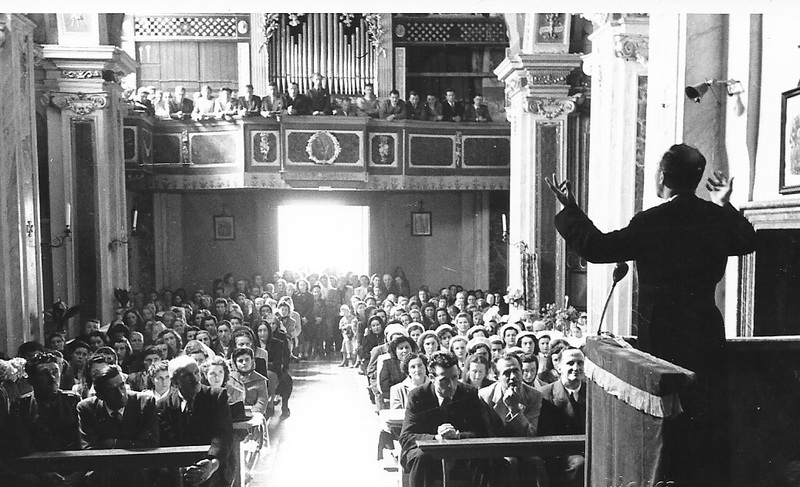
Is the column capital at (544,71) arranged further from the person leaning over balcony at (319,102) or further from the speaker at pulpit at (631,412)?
the speaker at pulpit at (631,412)

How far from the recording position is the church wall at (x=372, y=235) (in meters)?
17.9

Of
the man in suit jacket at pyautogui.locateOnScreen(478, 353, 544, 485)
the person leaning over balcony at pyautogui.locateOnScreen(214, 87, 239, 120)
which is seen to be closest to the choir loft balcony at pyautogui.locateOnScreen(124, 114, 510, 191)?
the person leaning over balcony at pyautogui.locateOnScreen(214, 87, 239, 120)

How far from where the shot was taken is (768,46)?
Result: 4910mm

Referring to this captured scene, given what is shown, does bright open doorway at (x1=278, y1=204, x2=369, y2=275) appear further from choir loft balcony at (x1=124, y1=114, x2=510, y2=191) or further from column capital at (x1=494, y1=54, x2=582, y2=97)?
column capital at (x1=494, y1=54, x2=582, y2=97)

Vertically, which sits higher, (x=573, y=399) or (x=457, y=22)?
(x=457, y=22)

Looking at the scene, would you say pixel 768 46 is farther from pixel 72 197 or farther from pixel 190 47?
pixel 190 47

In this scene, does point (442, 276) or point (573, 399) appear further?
point (442, 276)

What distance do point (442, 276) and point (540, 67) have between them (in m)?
7.46

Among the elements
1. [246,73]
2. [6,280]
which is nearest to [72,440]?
[6,280]

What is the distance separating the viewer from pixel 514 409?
17.9 ft

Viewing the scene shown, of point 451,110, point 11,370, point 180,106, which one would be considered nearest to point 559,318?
point 451,110

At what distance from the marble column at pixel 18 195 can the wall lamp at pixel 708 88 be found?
588cm

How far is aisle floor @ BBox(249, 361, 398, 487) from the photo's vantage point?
7.19 m

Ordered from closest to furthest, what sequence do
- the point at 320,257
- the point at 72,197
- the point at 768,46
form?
1. the point at 768,46
2. the point at 72,197
3. the point at 320,257
